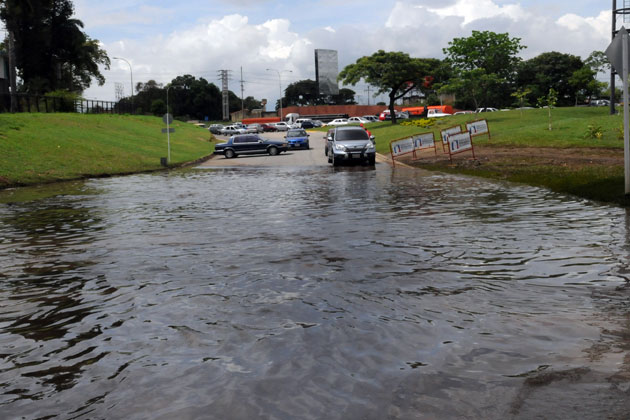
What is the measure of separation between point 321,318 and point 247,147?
3796 centimetres

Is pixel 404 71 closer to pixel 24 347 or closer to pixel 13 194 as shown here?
A: pixel 13 194

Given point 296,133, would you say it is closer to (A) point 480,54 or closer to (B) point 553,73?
(A) point 480,54

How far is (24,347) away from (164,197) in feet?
40.0

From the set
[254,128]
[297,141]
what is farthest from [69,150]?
[254,128]

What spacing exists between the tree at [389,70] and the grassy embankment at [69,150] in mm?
29718

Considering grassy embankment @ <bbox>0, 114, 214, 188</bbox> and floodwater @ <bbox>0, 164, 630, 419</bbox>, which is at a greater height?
grassy embankment @ <bbox>0, 114, 214, 188</bbox>

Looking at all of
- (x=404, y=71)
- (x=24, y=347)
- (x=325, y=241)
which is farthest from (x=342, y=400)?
(x=404, y=71)

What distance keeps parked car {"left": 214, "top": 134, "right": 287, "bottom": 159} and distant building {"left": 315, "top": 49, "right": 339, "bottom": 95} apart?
262ft

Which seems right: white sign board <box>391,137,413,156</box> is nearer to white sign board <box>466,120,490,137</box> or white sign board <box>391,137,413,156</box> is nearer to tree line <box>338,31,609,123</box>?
white sign board <box>466,120,490,137</box>

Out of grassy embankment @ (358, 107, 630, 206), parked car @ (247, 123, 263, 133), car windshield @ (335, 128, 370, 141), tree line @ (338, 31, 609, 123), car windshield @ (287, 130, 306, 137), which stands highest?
tree line @ (338, 31, 609, 123)

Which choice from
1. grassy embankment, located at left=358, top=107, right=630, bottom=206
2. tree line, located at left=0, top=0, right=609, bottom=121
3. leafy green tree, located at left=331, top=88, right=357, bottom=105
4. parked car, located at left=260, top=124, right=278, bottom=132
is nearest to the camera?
grassy embankment, located at left=358, top=107, right=630, bottom=206

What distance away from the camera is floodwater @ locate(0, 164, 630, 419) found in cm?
381

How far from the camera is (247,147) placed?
4281 centimetres

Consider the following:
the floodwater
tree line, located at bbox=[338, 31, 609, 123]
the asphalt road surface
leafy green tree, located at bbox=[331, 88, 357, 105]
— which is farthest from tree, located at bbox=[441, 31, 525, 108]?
leafy green tree, located at bbox=[331, 88, 357, 105]
